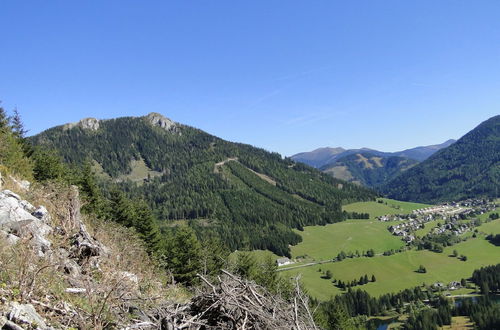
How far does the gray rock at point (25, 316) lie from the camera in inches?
216

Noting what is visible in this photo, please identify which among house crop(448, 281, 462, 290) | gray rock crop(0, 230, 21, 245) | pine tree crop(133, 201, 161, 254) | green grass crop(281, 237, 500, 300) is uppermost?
gray rock crop(0, 230, 21, 245)

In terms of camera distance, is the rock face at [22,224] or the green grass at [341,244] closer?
the rock face at [22,224]

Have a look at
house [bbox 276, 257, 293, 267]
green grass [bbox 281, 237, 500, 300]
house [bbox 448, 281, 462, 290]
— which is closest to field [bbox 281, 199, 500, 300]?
green grass [bbox 281, 237, 500, 300]

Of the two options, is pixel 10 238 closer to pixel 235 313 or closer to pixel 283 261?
pixel 235 313

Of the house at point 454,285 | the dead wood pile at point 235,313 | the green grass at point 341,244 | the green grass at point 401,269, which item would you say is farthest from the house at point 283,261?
the dead wood pile at point 235,313

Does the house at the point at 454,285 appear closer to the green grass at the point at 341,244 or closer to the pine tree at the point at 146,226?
the green grass at the point at 341,244

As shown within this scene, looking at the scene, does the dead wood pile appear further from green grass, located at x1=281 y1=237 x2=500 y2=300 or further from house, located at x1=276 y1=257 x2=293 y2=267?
house, located at x1=276 y1=257 x2=293 y2=267

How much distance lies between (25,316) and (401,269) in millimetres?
174783

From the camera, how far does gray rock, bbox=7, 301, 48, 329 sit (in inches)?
216

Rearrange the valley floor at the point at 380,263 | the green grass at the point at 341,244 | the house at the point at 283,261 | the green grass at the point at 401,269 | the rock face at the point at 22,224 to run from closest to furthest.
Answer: the rock face at the point at 22,224
the green grass at the point at 401,269
the valley floor at the point at 380,263
the house at the point at 283,261
the green grass at the point at 341,244

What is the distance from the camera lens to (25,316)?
5629mm

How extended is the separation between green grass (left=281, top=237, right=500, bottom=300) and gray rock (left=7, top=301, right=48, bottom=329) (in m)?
127

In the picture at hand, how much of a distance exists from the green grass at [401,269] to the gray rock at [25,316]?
127 meters

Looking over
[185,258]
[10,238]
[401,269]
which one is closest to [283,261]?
[401,269]
